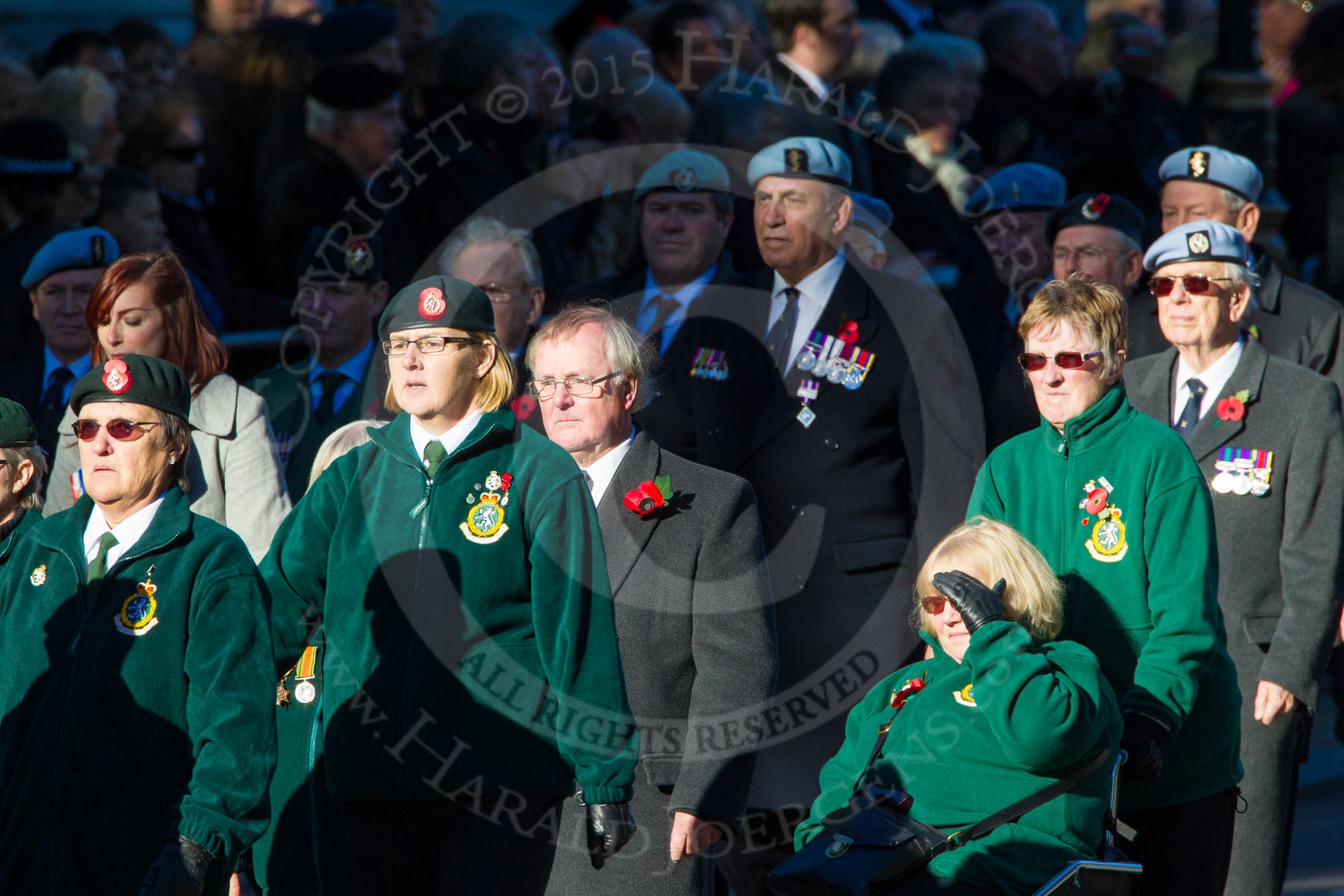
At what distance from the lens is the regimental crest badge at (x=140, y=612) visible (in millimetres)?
4375

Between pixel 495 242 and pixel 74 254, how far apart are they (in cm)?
155

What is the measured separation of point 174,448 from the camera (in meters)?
4.54

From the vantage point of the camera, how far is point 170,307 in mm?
6070

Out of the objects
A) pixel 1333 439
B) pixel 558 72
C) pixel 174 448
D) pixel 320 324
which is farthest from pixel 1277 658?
pixel 558 72

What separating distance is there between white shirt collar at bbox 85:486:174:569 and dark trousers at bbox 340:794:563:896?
0.79 m

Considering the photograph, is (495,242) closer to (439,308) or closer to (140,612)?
(439,308)

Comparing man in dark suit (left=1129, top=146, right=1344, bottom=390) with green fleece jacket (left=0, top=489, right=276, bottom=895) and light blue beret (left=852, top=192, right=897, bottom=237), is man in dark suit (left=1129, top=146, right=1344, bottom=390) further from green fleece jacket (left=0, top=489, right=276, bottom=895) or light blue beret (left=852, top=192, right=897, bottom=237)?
green fleece jacket (left=0, top=489, right=276, bottom=895)

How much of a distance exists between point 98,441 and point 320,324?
2.93 m

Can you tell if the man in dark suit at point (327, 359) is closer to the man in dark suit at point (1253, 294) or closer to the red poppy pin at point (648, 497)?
the red poppy pin at point (648, 497)

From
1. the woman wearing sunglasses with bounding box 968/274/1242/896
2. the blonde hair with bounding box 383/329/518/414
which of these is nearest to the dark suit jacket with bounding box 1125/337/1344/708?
the woman wearing sunglasses with bounding box 968/274/1242/896

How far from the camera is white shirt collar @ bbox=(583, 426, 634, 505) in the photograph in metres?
5.12

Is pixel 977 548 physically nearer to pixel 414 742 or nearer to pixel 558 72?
pixel 414 742

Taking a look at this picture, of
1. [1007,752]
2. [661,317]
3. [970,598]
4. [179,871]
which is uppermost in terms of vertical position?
[661,317]

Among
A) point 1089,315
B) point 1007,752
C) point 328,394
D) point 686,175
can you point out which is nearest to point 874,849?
point 1007,752
